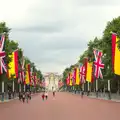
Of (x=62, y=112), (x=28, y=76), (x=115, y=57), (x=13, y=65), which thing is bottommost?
(x=62, y=112)

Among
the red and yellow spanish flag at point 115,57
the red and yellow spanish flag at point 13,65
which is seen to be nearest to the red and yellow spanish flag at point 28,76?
the red and yellow spanish flag at point 13,65

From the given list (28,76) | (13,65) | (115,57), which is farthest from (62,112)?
(28,76)

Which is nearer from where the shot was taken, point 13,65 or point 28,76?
point 13,65

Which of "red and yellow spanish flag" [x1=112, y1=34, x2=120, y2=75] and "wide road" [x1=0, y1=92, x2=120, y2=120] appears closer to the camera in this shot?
"wide road" [x1=0, y1=92, x2=120, y2=120]

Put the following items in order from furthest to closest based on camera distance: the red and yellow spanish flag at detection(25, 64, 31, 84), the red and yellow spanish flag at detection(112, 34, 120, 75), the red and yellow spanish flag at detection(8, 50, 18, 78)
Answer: the red and yellow spanish flag at detection(25, 64, 31, 84) < the red and yellow spanish flag at detection(8, 50, 18, 78) < the red and yellow spanish flag at detection(112, 34, 120, 75)

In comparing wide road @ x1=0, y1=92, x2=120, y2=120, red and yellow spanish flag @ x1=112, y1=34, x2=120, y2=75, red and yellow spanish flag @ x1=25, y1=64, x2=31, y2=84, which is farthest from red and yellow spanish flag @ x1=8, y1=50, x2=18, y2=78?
red and yellow spanish flag @ x1=25, y1=64, x2=31, y2=84

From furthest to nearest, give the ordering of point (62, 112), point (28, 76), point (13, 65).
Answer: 1. point (28, 76)
2. point (13, 65)
3. point (62, 112)

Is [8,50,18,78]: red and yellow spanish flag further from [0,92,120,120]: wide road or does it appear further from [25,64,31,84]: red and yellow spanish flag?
[25,64,31,84]: red and yellow spanish flag

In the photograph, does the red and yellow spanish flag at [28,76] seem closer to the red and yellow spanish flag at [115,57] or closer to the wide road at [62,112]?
the red and yellow spanish flag at [115,57]

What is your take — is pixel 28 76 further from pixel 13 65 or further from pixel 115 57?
pixel 115 57

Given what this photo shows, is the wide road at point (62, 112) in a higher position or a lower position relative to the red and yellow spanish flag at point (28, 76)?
lower

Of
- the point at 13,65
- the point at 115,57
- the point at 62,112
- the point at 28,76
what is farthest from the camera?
the point at 28,76

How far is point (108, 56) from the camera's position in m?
73.8

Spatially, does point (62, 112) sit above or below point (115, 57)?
below
